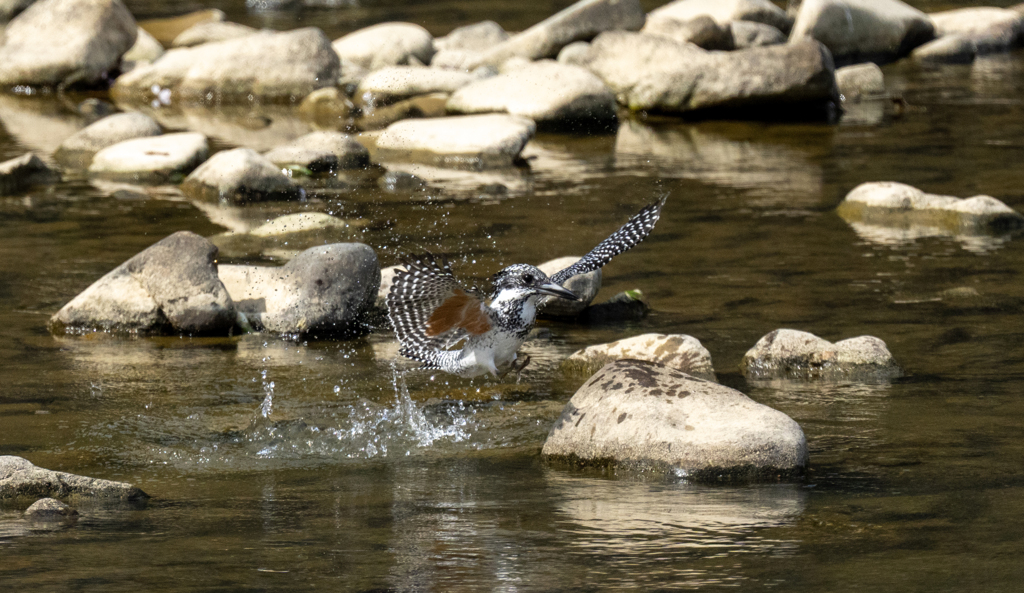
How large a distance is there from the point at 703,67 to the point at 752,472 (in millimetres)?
11669

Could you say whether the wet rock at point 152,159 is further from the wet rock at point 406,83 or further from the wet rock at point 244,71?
the wet rock at point 244,71

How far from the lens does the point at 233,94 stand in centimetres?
1981

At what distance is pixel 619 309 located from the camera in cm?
972

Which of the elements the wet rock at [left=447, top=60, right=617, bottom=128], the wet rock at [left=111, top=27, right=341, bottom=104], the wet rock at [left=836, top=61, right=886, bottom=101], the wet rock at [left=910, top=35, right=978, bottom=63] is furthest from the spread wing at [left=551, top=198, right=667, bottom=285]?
the wet rock at [left=910, top=35, right=978, bottom=63]

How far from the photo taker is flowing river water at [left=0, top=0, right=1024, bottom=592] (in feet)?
17.0

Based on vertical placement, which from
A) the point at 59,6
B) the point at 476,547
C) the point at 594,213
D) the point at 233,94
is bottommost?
the point at 476,547

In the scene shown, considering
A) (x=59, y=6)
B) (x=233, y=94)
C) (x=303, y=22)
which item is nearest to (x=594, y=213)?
(x=233, y=94)

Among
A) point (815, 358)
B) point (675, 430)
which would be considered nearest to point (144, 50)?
point (815, 358)

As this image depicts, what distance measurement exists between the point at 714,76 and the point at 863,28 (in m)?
5.32

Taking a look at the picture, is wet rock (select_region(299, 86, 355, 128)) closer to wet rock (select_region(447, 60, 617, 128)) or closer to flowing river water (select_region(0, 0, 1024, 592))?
wet rock (select_region(447, 60, 617, 128))

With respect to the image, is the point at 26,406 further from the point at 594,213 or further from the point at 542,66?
the point at 542,66

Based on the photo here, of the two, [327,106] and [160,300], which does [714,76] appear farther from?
[160,300]

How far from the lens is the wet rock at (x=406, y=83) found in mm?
18219

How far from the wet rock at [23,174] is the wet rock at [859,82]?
36.9ft
